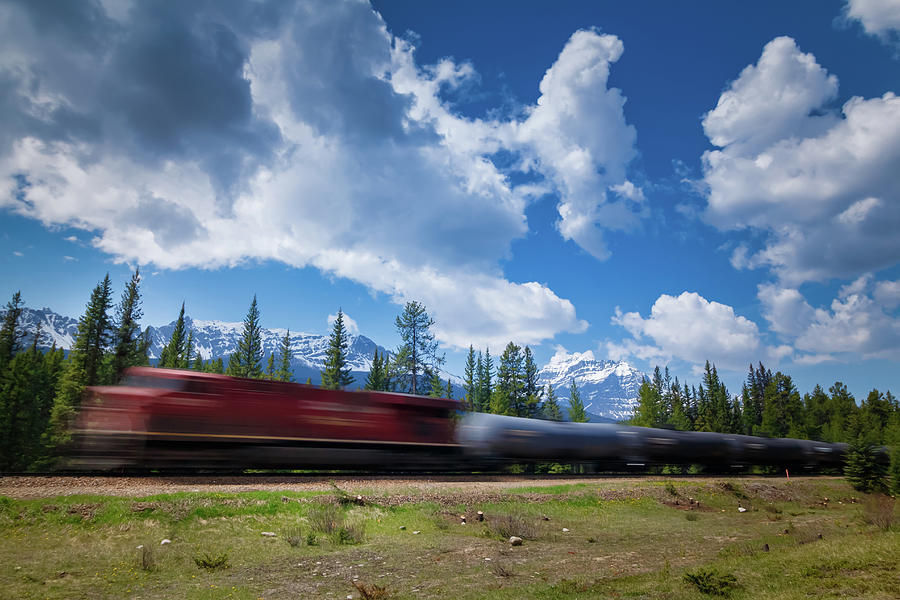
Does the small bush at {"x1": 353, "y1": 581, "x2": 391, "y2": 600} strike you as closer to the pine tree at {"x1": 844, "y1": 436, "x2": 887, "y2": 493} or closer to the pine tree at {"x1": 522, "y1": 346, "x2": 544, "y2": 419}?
the pine tree at {"x1": 844, "y1": 436, "x2": 887, "y2": 493}

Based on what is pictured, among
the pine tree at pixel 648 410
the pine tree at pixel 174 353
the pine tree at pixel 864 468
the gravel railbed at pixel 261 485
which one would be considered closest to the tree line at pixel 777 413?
the pine tree at pixel 648 410

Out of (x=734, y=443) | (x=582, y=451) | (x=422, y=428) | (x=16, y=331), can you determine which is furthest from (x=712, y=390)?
(x=16, y=331)

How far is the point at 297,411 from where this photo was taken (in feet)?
61.0

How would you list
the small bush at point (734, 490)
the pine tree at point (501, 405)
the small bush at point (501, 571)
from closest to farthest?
the small bush at point (501, 571), the small bush at point (734, 490), the pine tree at point (501, 405)

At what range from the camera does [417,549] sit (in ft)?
37.4

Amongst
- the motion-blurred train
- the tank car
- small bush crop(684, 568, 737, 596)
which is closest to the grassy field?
small bush crop(684, 568, 737, 596)

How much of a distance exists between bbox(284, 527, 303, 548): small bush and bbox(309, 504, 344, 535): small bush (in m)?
0.56

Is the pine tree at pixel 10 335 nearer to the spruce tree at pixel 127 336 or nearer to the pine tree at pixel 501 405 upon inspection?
the spruce tree at pixel 127 336

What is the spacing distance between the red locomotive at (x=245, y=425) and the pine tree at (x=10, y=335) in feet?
170

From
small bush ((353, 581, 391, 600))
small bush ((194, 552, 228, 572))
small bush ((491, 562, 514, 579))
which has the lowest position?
small bush ((194, 552, 228, 572))

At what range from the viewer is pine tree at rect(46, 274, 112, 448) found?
146ft

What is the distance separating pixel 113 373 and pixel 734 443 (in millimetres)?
61033

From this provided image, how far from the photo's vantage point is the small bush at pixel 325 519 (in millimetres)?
12561

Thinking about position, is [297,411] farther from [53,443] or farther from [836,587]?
[53,443]
